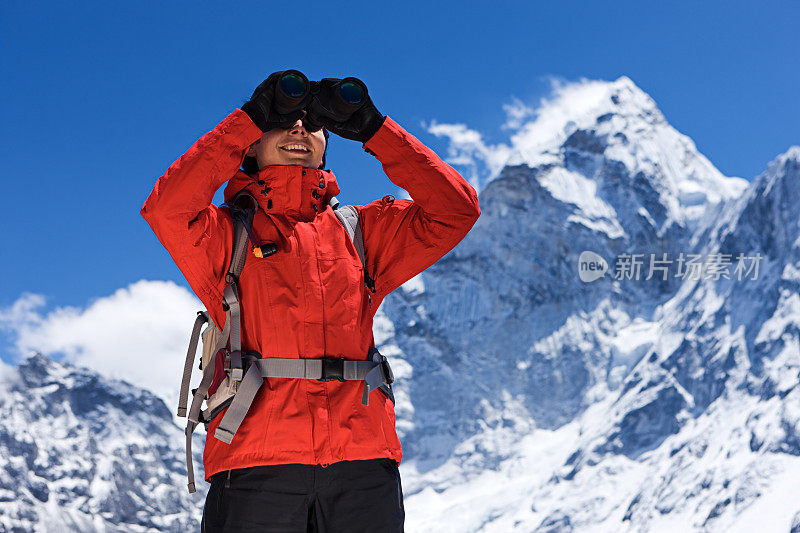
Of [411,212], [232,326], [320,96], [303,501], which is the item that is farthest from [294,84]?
[303,501]

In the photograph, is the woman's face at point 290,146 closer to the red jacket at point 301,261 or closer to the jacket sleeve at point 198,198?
the red jacket at point 301,261

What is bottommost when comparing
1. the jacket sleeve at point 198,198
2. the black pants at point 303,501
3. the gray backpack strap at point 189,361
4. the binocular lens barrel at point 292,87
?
the black pants at point 303,501

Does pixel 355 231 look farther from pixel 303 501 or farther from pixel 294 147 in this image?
pixel 303 501

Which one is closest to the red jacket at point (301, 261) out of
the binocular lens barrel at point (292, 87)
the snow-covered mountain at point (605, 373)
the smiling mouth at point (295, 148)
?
the smiling mouth at point (295, 148)

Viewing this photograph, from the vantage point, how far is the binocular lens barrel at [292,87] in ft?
12.1

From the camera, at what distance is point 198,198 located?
149 inches

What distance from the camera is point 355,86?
3.86 meters

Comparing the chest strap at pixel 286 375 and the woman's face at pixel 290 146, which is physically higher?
the woman's face at pixel 290 146

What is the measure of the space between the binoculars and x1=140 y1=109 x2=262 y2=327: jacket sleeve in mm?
217

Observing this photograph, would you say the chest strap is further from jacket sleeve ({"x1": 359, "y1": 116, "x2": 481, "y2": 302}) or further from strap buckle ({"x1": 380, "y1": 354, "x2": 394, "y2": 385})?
jacket sleeve ({"x1": 359, "y1": 116, "x2": 481, "y2": 302})

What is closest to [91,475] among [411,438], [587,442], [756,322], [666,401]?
[411,438]

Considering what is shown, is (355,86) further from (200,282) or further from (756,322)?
(756,322)

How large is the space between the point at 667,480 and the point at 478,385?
2484 inches

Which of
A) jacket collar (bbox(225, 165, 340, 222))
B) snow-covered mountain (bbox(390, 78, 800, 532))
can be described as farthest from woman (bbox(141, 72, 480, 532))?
snow-covered mountain (bbox(390, 78, 800, 532))
